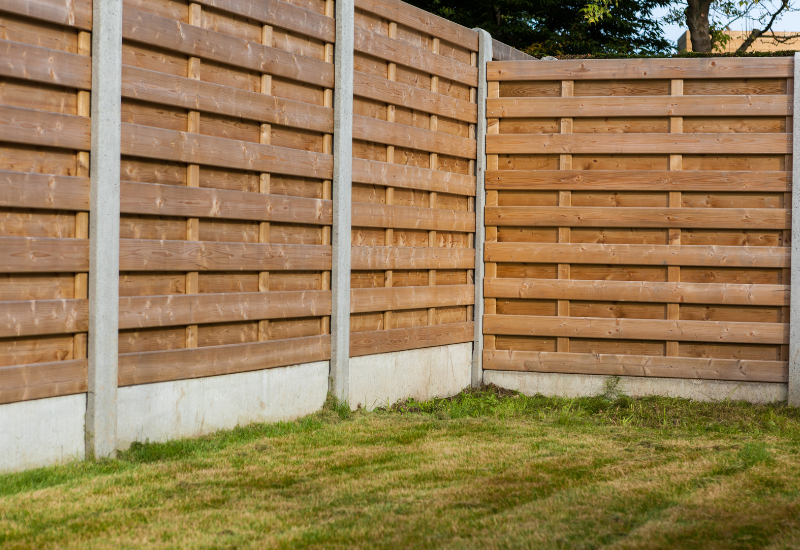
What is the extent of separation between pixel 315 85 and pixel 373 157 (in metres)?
0.82

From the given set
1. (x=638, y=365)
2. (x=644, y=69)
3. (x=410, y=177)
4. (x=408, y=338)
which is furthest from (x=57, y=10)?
(x=638, y=365)

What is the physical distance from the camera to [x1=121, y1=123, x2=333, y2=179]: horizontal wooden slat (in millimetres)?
4938

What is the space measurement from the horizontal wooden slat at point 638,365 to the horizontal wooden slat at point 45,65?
445 cm

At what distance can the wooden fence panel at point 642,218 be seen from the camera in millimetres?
7344

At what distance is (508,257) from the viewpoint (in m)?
7.78

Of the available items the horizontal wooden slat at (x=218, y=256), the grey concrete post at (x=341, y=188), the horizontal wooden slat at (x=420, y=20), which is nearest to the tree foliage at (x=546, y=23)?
the horizontal wooden slat at (x=420, y=20)

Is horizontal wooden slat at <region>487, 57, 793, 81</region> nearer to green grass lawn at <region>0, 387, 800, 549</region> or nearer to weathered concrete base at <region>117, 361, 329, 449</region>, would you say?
green grass lawn at <region>0, 387, 800, 549</region>

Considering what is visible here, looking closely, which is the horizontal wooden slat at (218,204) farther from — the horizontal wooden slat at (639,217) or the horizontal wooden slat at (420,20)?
the horizontal wooden slat at (639,217)

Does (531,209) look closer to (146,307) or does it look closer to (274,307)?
(274,307)

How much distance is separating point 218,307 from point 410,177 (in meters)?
2.27

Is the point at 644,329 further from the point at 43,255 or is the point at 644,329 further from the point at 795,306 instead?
the point at 43,255

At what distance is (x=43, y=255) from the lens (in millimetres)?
4434

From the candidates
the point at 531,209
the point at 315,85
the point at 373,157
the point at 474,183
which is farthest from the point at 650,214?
the point at 315,85

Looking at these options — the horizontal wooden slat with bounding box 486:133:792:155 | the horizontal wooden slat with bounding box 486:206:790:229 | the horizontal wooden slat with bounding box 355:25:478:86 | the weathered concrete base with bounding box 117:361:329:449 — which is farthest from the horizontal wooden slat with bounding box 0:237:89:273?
the horizontal wooden slat with bounding box 486:133:792:155
